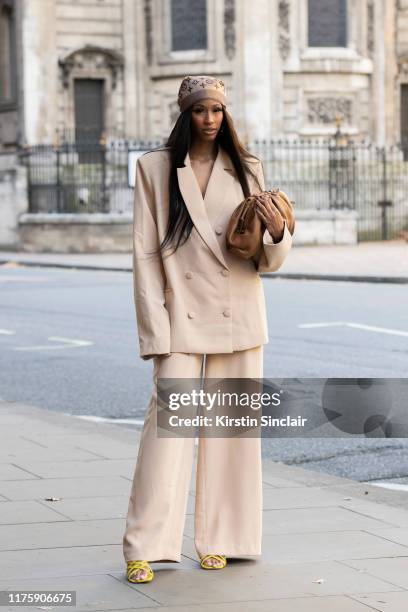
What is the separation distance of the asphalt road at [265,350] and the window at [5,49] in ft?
74.9

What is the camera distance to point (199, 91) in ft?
19.3

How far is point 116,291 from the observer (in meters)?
24.3

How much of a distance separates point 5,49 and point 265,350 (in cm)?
3374

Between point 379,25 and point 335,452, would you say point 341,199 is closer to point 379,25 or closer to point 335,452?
point 379,25

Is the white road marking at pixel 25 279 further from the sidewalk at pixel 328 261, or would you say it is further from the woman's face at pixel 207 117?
the woman's face at pixel 207 117

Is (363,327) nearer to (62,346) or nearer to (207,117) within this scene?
(62,346)

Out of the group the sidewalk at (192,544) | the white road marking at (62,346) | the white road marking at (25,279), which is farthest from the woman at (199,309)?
the white road marking at (25,279)

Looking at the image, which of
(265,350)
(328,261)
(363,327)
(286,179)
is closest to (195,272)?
(265,350)

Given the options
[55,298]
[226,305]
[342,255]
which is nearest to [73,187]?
[342,255]

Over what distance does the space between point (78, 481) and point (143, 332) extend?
7.72 feet

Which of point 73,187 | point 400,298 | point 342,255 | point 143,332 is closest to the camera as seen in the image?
point 143,332

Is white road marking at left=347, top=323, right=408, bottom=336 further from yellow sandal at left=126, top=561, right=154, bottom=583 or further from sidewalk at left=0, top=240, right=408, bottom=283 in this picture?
yellow sandal at left=126, top=561, right=154, bottom=583

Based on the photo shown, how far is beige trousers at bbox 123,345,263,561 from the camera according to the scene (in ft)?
19.3

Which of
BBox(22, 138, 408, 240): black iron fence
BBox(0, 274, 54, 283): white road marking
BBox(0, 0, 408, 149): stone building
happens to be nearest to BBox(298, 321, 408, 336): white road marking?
BBox(0, 274, 54, 283): white road marking
